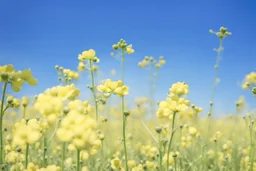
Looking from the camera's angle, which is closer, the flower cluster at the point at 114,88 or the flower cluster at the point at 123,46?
the flower cluster at the point at 114,88

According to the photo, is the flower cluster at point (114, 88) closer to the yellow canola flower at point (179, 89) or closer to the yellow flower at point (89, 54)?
the yellow canola flower at point (179, 89)

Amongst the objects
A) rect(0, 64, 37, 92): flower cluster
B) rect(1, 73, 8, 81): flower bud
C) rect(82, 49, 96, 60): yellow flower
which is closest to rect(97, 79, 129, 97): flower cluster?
rect(82, 49, 96, 60): yellow flower

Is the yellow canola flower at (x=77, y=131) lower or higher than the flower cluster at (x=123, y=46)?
lower

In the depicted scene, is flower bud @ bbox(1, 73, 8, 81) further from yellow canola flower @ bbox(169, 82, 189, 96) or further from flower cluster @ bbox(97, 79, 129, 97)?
yellow canola flower @ bbox(169, 82, 189, 96)

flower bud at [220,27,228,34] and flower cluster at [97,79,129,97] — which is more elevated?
flower bud at [220,27,228,34]

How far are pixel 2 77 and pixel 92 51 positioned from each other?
133 centimetres

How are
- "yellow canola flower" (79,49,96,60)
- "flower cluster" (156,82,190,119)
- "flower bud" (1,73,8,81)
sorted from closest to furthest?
"flower bud" (1,73,8,81)
"flower cluster" (156,82,190,119)
"yellow canola flower" (79,49,96,60)

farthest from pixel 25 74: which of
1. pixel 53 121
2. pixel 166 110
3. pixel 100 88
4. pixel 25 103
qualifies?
pixel 25 103

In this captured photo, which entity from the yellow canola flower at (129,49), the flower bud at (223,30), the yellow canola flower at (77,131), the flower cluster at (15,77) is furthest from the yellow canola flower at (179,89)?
the flower bud at (223,30)

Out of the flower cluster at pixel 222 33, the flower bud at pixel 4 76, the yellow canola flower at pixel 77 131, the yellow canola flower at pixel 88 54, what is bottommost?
the yellow canola flower at pixel 77 131

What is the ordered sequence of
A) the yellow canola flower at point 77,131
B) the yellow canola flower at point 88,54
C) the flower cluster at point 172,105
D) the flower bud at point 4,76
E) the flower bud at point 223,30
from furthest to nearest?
the flower bud at point 223,30, the yellow canola flower at point 88,54, the flower cluster at point 172,105, the flower bud at point 4,76, the yellow canola flower at point 77,131

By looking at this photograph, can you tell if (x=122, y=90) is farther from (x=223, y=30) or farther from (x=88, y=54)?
(x=223, y=30)

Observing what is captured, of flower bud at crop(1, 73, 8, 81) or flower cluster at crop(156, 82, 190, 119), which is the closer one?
flower bud at crop(1, 73, 8, 81)

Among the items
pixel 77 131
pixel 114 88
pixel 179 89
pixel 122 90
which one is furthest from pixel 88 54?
pixel 77 131
